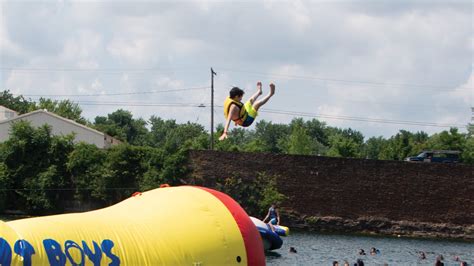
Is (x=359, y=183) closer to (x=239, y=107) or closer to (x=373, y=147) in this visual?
(x=239, y=107)

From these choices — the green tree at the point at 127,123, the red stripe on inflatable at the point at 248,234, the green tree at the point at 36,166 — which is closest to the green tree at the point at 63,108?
the green tree at the point at 127,123

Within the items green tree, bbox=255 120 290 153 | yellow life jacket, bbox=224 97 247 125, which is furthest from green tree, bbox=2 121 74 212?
green tree, bbox=255 120 290 153

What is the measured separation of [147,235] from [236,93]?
2.67 m

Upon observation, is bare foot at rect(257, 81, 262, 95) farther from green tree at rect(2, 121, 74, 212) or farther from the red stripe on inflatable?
green tree at rect(2, 121, 74, 212)

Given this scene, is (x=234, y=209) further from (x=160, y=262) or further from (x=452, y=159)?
(x=452, y=159)

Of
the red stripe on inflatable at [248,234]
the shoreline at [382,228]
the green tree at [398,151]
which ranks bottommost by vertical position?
the shoreline at [382,228]

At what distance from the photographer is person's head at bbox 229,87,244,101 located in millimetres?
14188

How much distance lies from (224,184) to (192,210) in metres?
41.6

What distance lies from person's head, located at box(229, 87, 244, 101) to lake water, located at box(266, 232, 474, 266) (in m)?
18.7

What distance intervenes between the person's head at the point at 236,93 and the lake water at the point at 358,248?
18.7 m

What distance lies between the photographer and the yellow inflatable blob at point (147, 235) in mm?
12281

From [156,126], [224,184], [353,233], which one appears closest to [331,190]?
[353,233]

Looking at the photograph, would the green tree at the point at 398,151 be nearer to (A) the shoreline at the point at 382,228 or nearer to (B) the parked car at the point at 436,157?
(B) the parked car at the point at 436,157

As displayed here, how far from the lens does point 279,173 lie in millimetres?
57531
